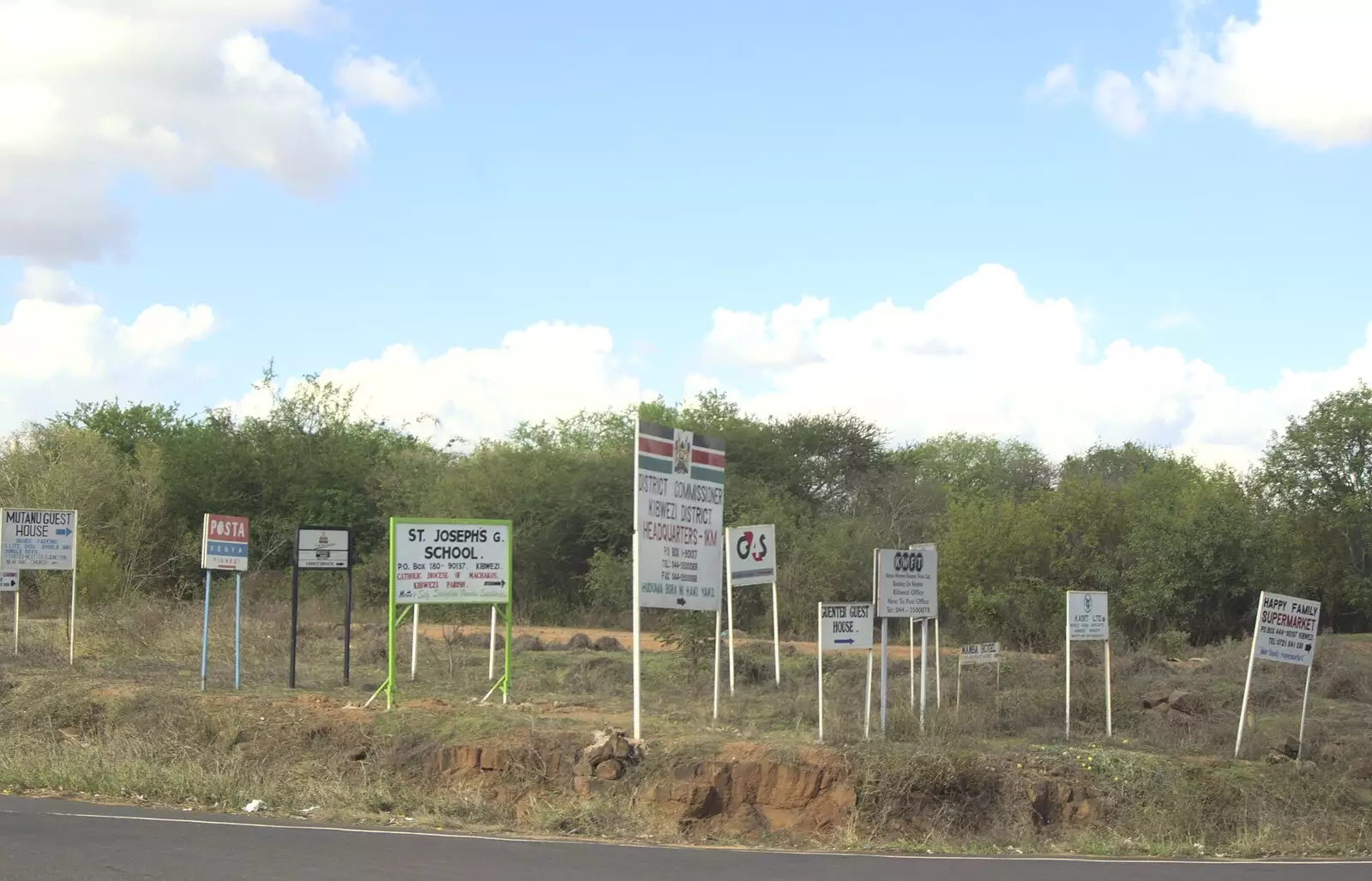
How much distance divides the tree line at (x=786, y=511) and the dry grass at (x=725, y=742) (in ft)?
38.6

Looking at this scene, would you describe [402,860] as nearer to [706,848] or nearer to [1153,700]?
[706,848]

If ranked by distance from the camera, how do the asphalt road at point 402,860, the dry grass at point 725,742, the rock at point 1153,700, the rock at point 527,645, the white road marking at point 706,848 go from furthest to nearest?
the rock at point 527,645, the rock at point 1153,700, the dry grass at point 725,742, the white road marking at point 706,848, the asphalt road at point 402,860

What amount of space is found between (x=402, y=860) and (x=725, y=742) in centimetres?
488

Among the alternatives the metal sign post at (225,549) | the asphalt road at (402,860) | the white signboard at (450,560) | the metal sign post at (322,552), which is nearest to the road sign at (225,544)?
the metal sign post at (225,549)

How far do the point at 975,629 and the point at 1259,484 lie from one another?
51.4ft

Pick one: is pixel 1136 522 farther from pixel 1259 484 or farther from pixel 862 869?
pixel 862 869

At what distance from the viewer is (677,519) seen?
51.4 feet

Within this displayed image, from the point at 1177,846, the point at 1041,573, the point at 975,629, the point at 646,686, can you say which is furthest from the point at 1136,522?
the point at 1177,846

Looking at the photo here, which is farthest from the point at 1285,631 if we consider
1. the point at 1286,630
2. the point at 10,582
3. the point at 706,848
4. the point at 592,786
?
the point at 10,582

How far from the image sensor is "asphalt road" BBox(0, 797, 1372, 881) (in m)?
10.2

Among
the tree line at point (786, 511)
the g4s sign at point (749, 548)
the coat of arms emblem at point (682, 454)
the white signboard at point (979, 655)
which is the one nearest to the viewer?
the coat of arms emblem at point (682, 454)

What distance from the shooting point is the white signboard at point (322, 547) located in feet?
64.3

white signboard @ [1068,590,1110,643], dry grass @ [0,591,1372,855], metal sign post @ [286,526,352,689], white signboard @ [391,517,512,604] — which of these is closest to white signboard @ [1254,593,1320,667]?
dry grass @ [0,591,1372,855]

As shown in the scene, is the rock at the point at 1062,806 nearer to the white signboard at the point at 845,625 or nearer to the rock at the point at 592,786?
the white signboard at the point at 845,625
